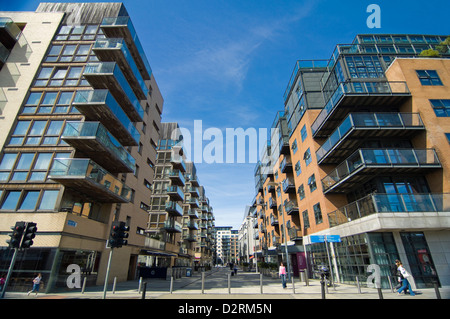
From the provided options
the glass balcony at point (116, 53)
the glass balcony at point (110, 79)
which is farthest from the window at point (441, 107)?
the glass balcony at point (116, 53)

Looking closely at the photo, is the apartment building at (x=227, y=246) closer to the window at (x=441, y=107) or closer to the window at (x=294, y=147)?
the window at (x=294, y=147)

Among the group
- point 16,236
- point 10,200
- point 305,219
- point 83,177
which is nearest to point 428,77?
point 305,219

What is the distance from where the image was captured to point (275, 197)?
40.4 metres

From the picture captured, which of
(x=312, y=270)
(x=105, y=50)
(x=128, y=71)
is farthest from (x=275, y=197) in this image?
(x=105, y=50)

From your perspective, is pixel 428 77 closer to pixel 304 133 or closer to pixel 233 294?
pixel 304 133

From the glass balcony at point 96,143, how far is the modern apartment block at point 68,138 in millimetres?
77

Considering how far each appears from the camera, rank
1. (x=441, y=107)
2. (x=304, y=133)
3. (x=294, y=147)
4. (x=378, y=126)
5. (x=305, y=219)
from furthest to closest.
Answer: (x=294, y=147) → (x=304, y=133) → (x=305, y=219) → (x=441, y=107) → (x=378, y=126)

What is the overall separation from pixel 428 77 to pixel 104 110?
26.9 meters

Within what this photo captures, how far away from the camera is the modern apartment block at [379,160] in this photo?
13773mm

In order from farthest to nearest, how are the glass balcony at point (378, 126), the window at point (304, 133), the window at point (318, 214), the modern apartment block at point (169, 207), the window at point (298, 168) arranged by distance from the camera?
the modern apartment block at point (169, 207)
the window at point (298, 168)
the window at point (304, 133)
the window at point (318, 214)
the glass balcony at point (378, 126)

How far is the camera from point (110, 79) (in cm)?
1914

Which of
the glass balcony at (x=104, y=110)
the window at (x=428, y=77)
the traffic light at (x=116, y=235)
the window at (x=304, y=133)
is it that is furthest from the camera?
the window at (x=304, y=133)

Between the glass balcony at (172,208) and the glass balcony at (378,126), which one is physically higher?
the glass balcony at (378,126)
